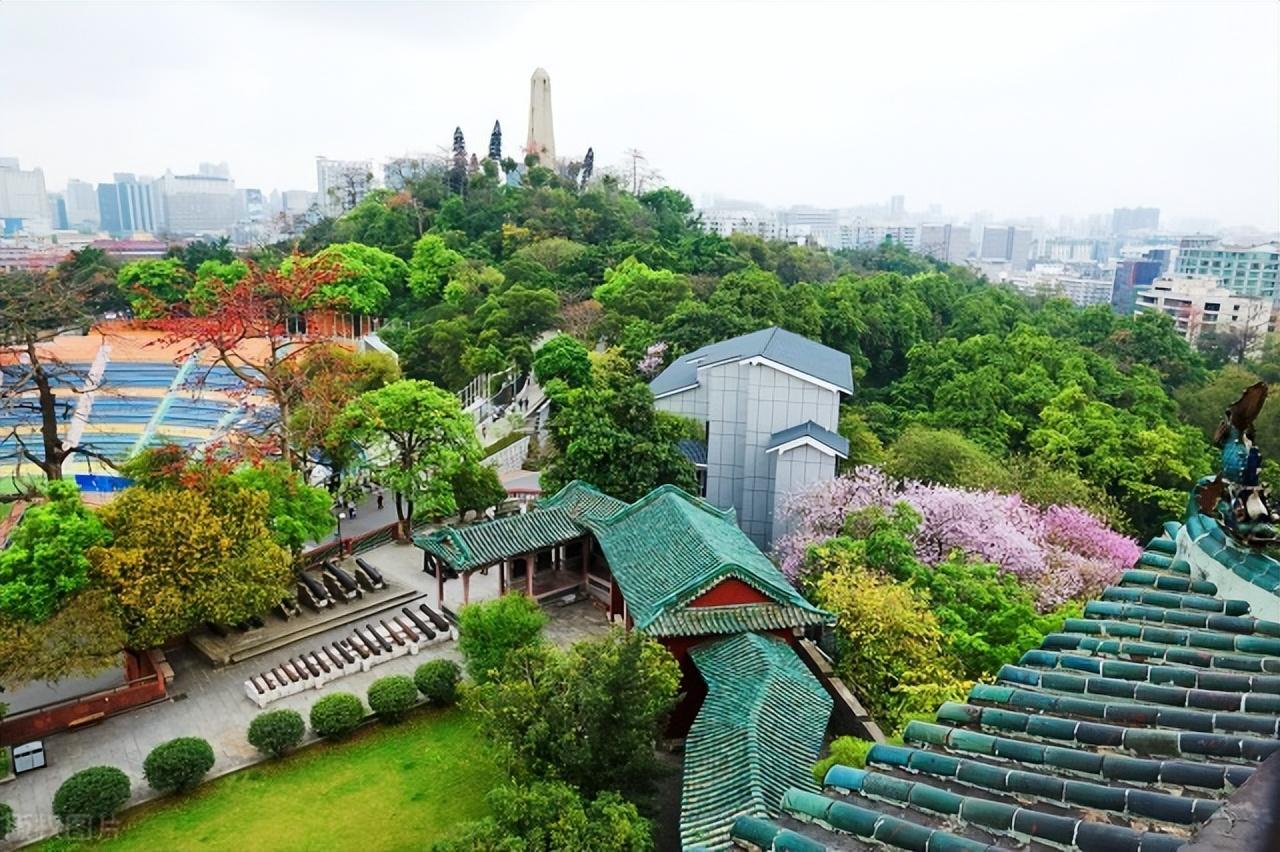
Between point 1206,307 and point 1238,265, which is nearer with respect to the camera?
point 1206,307

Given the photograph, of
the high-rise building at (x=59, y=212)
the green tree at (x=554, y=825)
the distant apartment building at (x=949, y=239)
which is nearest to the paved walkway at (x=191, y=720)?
the green tree at (x=554, y=825)

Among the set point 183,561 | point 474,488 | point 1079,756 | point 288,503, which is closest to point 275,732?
point 183,561

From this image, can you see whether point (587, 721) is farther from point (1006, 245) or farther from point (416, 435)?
point (1006, 245)

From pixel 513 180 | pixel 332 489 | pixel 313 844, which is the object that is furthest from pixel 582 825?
pixel 513 180

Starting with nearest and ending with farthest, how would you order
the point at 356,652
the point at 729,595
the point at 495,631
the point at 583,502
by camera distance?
the point at 729,595, the point at 495,631, the point at 356,652, the point at 583,502


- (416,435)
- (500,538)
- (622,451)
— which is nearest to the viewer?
(500,538)

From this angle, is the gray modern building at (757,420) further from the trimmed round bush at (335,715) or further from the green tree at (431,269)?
the green tree at (431,269)
